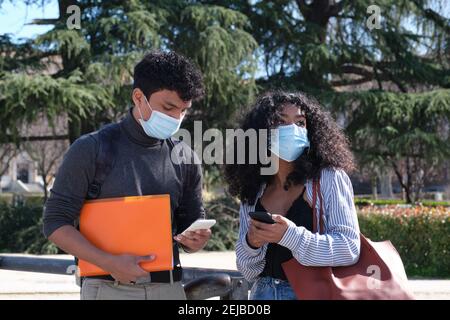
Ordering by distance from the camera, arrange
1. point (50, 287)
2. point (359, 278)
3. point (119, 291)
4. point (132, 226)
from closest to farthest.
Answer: point (359, 278) → point (132, 226) → point (119, 291) → point (50, 287)

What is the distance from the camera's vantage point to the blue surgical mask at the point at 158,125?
268 cm

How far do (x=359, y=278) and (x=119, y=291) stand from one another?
0.95 m

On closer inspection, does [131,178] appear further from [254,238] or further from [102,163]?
[254,238]

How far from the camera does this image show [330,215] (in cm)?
249

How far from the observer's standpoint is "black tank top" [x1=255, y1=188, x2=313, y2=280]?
8.41 feet

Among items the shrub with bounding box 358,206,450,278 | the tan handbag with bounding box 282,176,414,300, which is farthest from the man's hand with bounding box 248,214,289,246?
the shrub with bounding box 358,206,450,278

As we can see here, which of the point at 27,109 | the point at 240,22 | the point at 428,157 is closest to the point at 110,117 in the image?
the point at 27,109

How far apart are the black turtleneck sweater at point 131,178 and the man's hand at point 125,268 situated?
24 cm

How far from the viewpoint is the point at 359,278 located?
2.36 metres

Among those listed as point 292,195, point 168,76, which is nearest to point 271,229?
point 292,195

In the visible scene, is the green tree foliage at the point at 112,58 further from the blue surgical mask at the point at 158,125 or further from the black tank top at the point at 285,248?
the black tank top at the point at 285,248

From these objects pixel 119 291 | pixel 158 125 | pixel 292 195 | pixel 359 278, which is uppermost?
pixel 158 125

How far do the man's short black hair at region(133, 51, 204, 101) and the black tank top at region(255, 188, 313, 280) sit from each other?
628 mm
